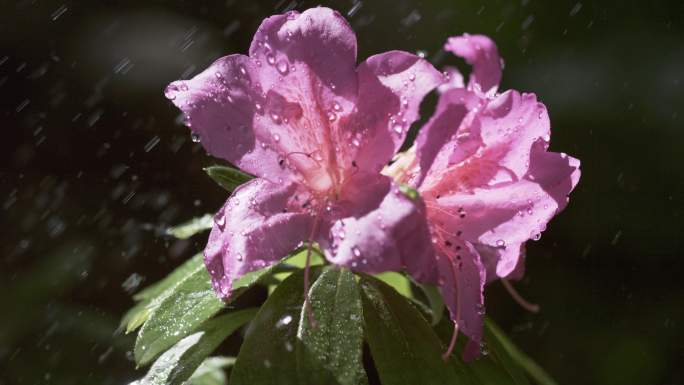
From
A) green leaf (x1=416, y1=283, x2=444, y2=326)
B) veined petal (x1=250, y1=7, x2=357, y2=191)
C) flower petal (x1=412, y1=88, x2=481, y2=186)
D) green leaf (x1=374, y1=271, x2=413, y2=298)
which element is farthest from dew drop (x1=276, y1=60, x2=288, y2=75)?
green leaf (x1=374, y1=271, x2=413, y2=298)

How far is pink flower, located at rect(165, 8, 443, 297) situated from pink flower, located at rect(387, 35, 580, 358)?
2.3 inches

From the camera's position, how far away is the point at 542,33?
2.29 m

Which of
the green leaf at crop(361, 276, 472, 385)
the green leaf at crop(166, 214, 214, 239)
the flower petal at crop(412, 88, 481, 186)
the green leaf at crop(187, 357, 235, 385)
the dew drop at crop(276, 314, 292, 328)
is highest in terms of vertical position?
the flower petal at crop(412, 88, 481, 186)

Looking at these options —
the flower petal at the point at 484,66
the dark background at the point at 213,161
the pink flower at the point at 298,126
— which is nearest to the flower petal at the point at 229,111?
the pink flower at the point at 298,126

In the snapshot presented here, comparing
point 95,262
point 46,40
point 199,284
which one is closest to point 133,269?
point 95,262

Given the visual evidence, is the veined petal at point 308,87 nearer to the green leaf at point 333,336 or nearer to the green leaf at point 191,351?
the green leaf at point 333,336

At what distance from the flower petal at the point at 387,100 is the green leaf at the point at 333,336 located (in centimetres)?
14

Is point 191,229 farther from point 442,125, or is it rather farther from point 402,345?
point 442,125

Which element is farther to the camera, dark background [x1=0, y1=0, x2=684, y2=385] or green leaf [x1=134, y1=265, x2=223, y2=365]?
dark background [x1=0, y1=0, x2=684, y2=385]

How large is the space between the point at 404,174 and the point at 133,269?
1368mm

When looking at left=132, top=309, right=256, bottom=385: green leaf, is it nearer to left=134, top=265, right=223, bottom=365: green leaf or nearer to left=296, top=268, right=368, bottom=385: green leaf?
left=134, top=265, right=223, bottom=365: green leaf

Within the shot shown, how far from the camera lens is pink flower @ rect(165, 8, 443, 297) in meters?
0.74

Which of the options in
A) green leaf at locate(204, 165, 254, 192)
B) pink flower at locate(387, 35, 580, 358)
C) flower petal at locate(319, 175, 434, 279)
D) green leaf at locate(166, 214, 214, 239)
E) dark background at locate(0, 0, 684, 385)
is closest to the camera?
flower petal at locate(319, 175, 434, 279)

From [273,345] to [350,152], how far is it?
0.18 metres
